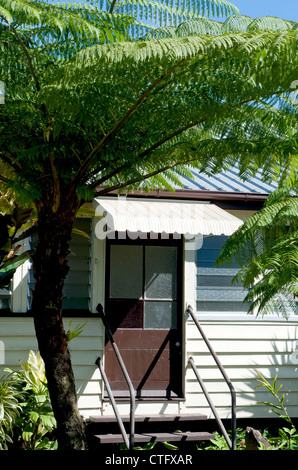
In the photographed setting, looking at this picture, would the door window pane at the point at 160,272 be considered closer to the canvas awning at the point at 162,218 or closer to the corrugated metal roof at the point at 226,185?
the canvas awning at the point at 162,218

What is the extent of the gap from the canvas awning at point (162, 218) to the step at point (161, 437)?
7.68 feet

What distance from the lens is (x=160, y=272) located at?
926 centimetres

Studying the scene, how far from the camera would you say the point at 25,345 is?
8539 mm

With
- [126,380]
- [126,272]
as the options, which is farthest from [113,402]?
[126,272]

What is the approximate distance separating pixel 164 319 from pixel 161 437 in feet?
5.45

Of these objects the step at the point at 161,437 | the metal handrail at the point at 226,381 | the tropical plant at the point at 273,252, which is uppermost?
the tropical plant at the point at 273,252

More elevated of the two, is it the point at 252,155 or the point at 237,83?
the point at 237,83

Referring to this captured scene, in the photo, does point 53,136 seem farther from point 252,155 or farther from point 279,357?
point 279,357

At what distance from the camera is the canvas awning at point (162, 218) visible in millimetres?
8117

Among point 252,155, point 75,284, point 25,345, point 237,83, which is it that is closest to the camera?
point 237,83

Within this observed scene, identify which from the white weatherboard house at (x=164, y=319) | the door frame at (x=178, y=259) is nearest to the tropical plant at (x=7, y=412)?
the white weatherboard house at (x=164, y=319)
